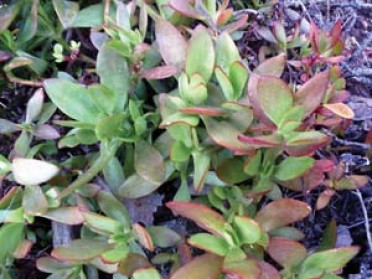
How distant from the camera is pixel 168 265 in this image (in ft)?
3.38

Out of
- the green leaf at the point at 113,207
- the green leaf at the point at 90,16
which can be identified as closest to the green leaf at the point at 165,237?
the green leaf at the point at 113,207

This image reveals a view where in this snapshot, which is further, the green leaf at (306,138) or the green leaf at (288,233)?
the green leaf at (288,233)

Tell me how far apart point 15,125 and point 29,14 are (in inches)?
7.8

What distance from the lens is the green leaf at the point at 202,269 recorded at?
904mm

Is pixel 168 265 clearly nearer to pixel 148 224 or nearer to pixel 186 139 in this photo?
pixel 148 224

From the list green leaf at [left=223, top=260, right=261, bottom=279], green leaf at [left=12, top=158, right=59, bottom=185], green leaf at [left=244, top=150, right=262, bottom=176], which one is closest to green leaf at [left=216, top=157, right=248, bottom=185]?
green leaf at [left=244, top=150, right=262, bottom=176]

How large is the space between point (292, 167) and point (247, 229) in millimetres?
112

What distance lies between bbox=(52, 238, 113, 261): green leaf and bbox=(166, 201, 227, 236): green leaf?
0.13 meters

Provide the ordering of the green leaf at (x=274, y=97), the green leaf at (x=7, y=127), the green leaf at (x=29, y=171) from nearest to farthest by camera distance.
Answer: the green leaf at (x=274, y=97) < the green leaf at (x=29, y=171) < the green leaf at (x=7, y=127)

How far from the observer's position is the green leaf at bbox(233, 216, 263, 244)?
87 cm

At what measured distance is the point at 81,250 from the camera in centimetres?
96

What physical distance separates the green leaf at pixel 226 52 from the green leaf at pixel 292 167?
0.54 ft

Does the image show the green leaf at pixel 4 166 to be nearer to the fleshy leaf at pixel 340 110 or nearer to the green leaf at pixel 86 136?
the green leaf at pixel 86 136

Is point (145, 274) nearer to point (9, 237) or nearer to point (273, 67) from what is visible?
point (9, 237)
